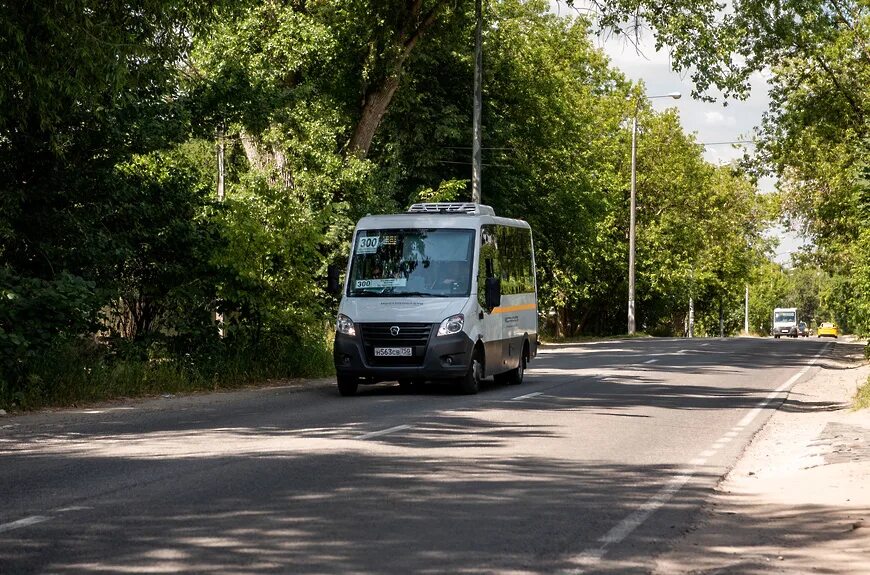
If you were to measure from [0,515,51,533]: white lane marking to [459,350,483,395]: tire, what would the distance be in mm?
11955

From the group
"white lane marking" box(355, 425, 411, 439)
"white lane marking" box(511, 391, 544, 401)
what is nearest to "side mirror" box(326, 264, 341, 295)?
"white lane marking" box(511, 391, 544, 401)

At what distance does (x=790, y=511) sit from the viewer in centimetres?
920

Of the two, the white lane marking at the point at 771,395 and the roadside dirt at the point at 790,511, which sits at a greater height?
the white lane marking at the point at 771,395

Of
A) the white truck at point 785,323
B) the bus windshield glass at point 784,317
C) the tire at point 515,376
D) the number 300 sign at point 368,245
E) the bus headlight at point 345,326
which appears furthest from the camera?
the bus windshield glass at point 784,317

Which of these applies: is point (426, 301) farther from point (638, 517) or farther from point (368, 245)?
point (638, 517)

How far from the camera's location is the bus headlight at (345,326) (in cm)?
1964

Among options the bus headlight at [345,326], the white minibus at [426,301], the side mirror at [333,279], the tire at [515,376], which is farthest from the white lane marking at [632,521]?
the tire at [515,376]

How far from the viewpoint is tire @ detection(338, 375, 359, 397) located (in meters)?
19.8

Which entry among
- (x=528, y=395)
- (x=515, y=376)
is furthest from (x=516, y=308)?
(x=528, y=395)

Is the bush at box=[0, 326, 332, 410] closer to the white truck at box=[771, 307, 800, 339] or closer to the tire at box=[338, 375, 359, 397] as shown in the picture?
the tire at box=[338, 375, 359, 397]

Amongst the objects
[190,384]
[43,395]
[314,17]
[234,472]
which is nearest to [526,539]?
[234,472]

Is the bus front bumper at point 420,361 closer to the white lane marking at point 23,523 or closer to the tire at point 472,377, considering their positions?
the tire at point 472,377

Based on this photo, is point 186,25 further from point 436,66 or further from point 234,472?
point 436,66

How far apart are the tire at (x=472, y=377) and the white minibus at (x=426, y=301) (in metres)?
0.02
